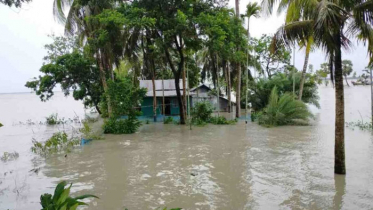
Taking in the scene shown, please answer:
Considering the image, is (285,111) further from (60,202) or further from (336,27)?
(60,202)

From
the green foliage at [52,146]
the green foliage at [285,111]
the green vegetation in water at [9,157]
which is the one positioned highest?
the green foliage at [285,111]

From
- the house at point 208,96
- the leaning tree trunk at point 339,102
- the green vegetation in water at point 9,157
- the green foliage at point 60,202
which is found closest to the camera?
the green foliage at point 60,202

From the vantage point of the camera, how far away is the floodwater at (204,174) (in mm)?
5773

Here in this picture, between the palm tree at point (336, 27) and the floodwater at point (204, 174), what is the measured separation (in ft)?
4.27

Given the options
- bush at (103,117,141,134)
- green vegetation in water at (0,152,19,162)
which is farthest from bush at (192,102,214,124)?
green vegetation in water at (0,152,19,162)

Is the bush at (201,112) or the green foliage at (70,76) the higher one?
the green foliage at (70,76)

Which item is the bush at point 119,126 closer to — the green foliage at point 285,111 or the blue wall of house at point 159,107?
the green foliage at point 285,111

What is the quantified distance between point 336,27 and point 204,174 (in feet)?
14.4

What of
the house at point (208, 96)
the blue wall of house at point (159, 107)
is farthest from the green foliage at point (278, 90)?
the blue wall of house at point (159, 107)

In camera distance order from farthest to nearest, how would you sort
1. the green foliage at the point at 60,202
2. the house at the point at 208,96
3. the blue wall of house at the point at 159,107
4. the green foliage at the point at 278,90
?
the house at the point at 208,96, the green foliage at the point at 278,90, the blue wall of house at the point at 159,107, the green foliage at the point at 60,202

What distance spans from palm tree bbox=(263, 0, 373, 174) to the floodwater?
1.30 meters

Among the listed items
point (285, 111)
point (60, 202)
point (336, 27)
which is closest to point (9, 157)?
point (60, 202)

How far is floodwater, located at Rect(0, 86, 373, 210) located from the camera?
577cm

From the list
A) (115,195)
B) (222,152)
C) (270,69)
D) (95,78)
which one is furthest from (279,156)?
(270,69)
